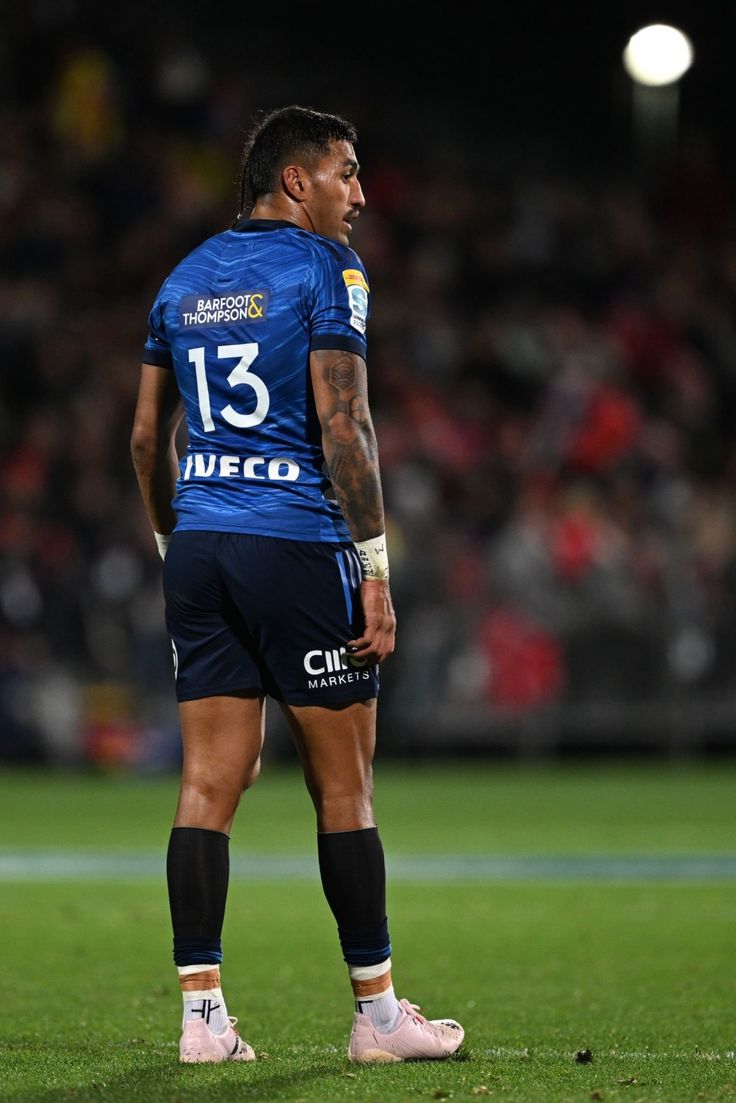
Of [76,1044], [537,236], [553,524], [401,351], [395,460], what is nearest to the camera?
[76,1044]

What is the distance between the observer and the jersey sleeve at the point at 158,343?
4910mm

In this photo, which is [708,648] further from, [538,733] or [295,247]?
[295,247]

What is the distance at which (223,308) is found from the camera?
4.75m

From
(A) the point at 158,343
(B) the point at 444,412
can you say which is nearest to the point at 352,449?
(A) the point at 158,343

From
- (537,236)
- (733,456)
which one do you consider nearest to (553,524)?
(733,456)

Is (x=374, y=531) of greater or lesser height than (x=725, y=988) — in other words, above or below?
above

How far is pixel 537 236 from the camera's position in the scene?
20734 millimetres

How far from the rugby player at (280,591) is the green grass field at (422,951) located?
0.32 metres

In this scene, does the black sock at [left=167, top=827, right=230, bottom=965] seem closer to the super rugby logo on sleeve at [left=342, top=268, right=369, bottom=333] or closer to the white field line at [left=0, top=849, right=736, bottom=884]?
the super rugby logo on sleeve at [left=342, top=268, right=369, bottom=333]

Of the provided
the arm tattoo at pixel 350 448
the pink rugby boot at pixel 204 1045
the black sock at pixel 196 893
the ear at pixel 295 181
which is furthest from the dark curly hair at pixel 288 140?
the pink rugby boot at pixel 204 1045

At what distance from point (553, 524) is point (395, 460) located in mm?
1866

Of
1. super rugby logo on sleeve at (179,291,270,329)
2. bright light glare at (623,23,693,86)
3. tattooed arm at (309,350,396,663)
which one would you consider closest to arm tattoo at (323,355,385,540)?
tattooed arm at (309,350,396,663)

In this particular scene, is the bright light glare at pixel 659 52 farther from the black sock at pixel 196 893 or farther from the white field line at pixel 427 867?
the black sock at pixel 196 893

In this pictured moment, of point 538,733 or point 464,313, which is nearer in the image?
point 538,733
